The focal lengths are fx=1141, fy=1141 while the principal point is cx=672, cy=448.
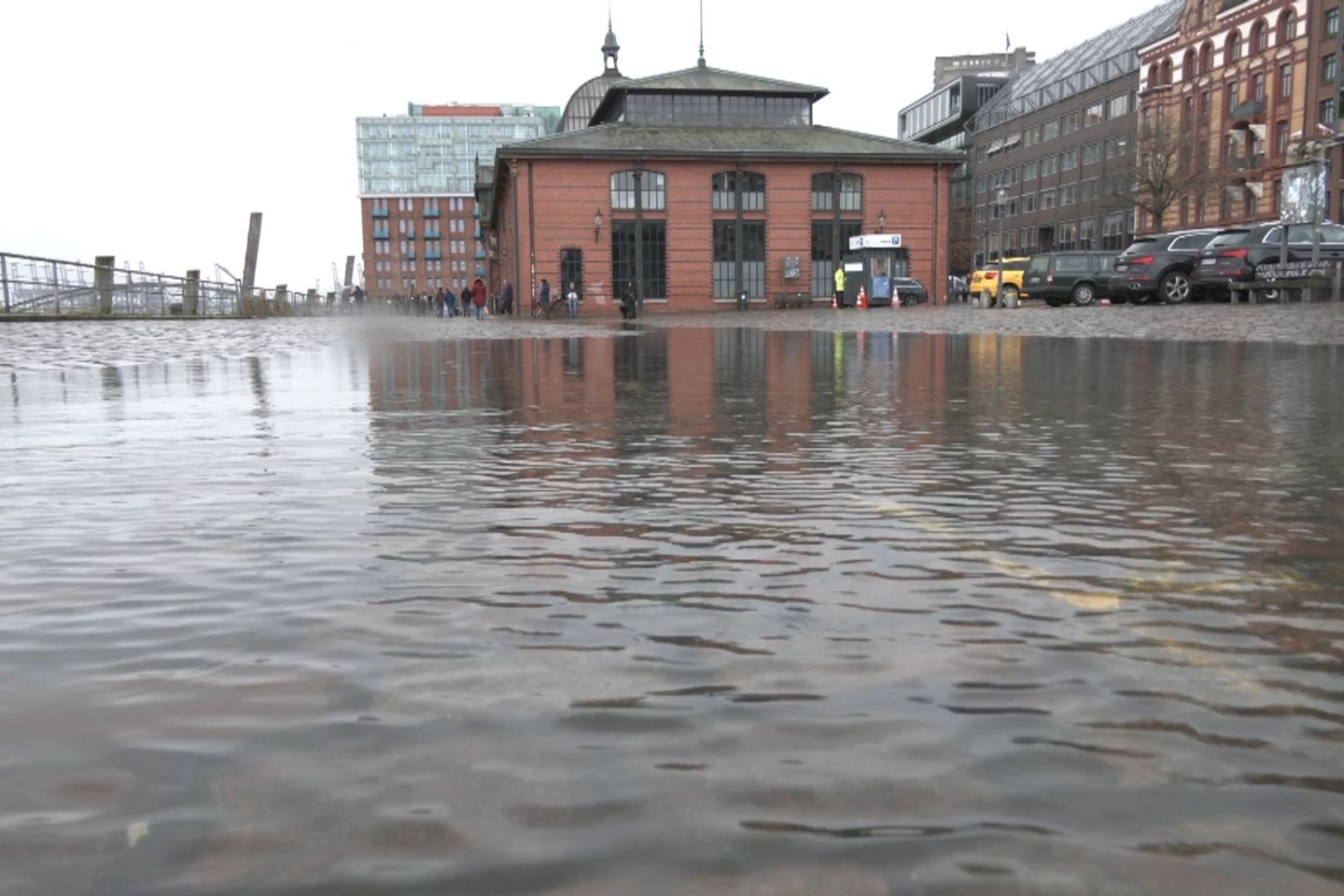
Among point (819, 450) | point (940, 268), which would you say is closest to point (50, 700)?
point (819, 450)

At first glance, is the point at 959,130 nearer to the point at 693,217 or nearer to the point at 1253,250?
the point at 693,217

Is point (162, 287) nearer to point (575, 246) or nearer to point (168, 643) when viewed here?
point (575, 246)

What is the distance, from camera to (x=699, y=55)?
176 feet

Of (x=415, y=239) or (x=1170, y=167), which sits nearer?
(x=1170, y=167)

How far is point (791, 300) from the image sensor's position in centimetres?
4606

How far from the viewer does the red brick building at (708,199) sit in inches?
1748

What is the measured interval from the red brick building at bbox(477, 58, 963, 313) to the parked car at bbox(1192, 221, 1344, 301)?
19609 mm

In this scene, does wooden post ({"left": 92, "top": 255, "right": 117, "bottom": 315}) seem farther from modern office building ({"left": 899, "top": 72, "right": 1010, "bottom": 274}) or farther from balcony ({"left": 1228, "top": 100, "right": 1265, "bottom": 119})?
modern office building ({"left": 899, "top": 72, "right": 1010, "bottom": 274})

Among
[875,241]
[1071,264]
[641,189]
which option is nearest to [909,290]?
[875,241]

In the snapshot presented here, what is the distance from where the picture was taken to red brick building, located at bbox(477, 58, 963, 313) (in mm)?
44406

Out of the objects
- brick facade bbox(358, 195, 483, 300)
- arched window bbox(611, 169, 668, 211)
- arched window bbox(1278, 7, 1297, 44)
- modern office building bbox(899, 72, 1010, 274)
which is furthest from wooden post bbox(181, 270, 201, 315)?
brick facade bbox(358, 195, 483, 300)

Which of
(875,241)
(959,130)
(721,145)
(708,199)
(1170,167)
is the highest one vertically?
(959,130)

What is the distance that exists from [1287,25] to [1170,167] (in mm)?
8227

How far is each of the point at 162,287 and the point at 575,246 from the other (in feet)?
53.1
